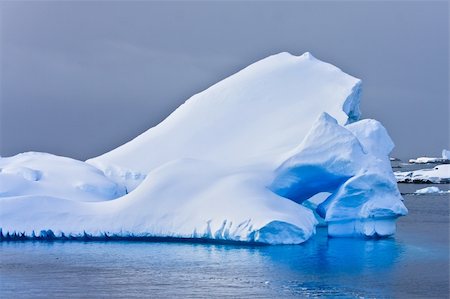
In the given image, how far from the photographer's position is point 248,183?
823 inches

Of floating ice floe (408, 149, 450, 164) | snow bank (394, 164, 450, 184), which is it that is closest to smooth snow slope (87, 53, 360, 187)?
snow bank (394, 164, 450, 184)

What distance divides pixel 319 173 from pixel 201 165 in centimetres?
332

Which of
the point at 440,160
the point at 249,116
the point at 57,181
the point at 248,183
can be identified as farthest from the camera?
the point at 440,160

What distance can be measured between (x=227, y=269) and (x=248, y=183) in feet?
15.3

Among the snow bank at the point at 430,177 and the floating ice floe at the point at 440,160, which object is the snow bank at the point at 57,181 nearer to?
the snow bank at the point at 430,177

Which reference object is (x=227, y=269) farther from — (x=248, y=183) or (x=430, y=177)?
(x=430, y=177)

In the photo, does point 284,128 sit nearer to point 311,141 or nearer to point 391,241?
point 311,141

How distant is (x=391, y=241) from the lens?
2195 centimetres

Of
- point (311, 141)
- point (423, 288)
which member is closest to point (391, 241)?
point (311, 141)

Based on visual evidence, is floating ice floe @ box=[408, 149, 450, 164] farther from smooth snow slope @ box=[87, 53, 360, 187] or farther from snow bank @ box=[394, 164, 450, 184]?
smooth snow slope @ box=[87, 53, 360, 187]

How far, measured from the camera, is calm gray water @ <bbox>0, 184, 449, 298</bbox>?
14430 millimetres

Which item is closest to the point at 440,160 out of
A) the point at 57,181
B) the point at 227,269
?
the point at 57,181

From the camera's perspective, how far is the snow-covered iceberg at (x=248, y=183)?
2012 cm

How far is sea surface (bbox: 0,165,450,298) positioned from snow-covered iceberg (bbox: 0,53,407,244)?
0.50 m
